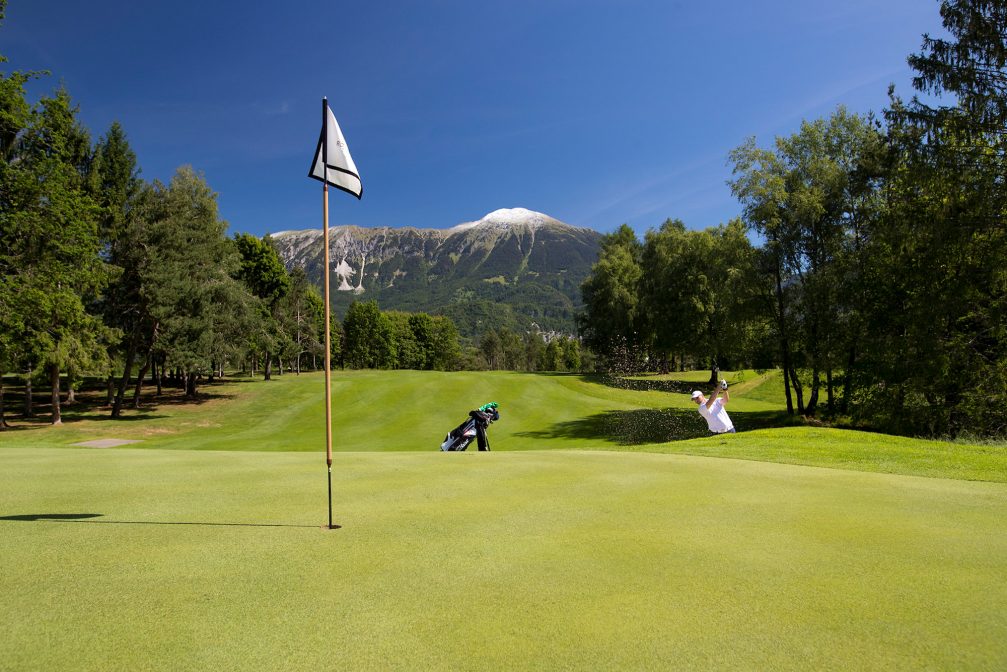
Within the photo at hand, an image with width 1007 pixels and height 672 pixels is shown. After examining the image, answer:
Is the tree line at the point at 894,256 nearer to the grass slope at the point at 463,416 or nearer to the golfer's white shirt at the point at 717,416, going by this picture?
the grass slope at the point at 463,416

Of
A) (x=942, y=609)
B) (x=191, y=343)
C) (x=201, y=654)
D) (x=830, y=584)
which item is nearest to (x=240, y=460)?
(x=201, y=654)

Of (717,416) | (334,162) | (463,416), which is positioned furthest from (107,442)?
(717,416)

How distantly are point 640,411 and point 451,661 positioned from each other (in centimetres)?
3186

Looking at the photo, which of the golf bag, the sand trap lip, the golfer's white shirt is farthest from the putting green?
the sand trap lip

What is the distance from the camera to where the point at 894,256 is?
2219cm

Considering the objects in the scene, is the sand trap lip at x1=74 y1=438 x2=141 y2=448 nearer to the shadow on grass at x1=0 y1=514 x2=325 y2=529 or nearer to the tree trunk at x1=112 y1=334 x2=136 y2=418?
the tree trunk at x1=112 y1=334 x2=136 y2=418

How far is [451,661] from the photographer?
10.3 feet

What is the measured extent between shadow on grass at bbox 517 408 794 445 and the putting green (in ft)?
63.0

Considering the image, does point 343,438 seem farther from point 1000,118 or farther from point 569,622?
point 1000,118

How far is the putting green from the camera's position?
3277 millimetres

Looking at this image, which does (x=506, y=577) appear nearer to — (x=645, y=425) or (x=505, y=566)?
(x=505, y=566)

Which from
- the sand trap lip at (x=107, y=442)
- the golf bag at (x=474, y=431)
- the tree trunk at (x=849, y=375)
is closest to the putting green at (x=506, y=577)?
the golf bag at (x=474, y=431)

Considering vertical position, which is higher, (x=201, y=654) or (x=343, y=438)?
(x=201, y=654)

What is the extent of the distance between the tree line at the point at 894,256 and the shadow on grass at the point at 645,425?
9.28ft
